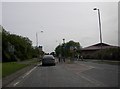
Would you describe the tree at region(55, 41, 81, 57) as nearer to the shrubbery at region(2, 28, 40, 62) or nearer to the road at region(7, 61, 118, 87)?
the shrubbery at region(2, 28, 40, 62)

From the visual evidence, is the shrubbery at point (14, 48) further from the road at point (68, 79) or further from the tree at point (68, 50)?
the road at point (68, 79)

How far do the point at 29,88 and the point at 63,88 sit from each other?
5.12 feet

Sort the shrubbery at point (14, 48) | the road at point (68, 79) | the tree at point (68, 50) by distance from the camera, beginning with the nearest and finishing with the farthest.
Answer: the road at point (68, 79), the shrubbery at point (14, 48), the tree at point (68, 50)

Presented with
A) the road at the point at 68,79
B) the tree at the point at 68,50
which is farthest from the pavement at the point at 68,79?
the tree at the point at 68,50

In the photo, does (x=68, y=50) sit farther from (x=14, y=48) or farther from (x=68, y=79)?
(x=68, y=79)

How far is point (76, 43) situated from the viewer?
194 meters

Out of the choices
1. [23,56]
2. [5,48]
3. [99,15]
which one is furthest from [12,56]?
[99,15]

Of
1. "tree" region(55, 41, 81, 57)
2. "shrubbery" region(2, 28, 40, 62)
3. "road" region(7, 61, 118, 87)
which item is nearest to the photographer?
"road" region(7, 61, 118, 87)

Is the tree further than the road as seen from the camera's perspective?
Yes

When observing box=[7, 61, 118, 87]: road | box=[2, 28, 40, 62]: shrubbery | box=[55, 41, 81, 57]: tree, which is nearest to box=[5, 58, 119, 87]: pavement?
box=[7, 61, 118, 87]: road

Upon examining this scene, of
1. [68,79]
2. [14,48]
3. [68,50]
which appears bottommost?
[68,79]

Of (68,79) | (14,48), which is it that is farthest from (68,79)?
(14,48)

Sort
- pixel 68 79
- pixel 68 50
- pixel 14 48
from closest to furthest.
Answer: pixel 68 79
pixel 14 48
pixel 68 50

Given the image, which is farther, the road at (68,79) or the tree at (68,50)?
the tree at (68,50)
